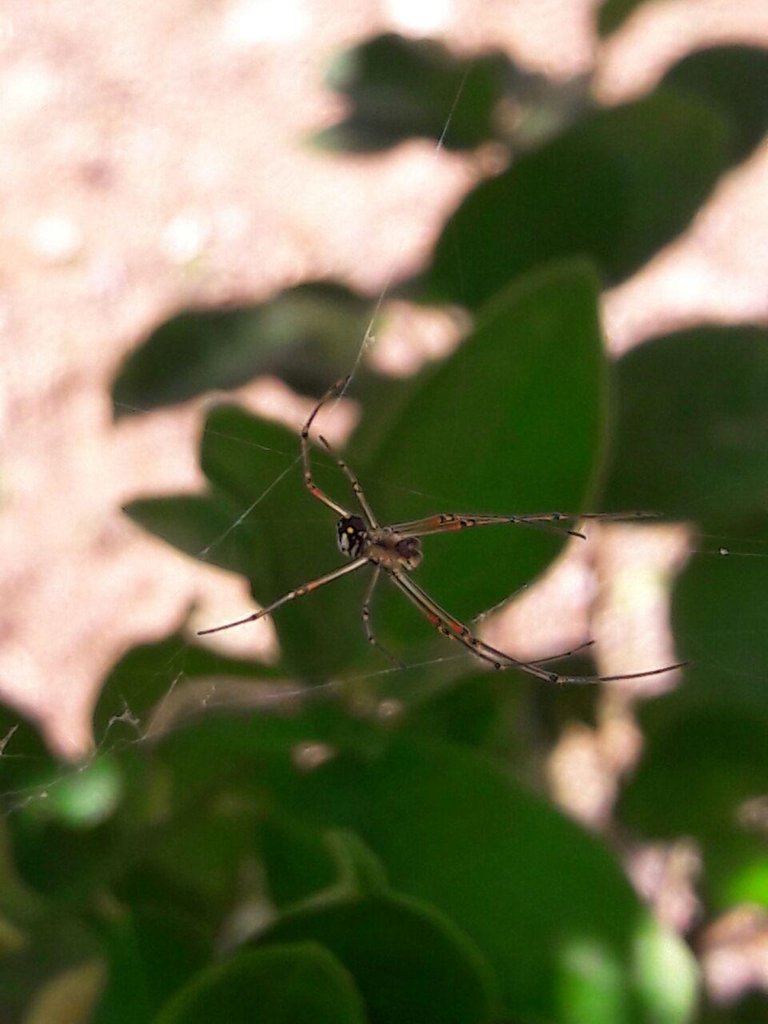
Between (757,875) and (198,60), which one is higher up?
(198,60)

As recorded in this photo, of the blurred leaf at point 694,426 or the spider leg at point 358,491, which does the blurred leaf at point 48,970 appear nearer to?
the spider leg at point 358,491

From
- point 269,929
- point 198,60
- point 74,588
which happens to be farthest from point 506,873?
point 198,60

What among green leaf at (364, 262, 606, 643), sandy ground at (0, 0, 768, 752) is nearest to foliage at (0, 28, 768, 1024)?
green leaf at (364, 262, 606, 643)

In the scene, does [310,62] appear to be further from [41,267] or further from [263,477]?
[263,477]

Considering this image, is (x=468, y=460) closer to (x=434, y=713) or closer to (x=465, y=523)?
(x=465, y=523)

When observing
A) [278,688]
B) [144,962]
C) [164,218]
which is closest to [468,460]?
[278,688]

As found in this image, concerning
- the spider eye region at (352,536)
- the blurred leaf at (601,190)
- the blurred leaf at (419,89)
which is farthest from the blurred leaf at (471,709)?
the blurred leaf at (419,89)
